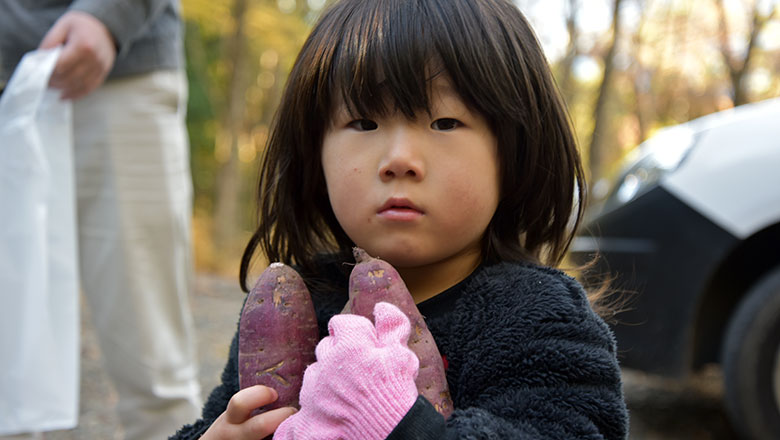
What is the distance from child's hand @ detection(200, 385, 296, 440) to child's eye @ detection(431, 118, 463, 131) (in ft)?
1.71

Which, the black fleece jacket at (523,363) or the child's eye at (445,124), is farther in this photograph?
the child's eye at (445,124)

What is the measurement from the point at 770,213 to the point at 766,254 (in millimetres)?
270

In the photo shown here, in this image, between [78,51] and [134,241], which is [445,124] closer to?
[78,51]

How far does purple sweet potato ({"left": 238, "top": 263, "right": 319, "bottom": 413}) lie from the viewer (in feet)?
3.85

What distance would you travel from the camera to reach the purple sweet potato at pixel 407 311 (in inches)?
44.0

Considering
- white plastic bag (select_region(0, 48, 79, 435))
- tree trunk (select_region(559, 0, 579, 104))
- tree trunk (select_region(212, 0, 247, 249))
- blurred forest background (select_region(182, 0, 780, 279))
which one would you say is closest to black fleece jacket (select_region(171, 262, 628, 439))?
white plastic bag (select_region(0, 48, 79, 435))

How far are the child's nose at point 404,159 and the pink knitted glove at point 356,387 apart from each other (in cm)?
26

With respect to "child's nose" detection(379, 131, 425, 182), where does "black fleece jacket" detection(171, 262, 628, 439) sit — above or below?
below

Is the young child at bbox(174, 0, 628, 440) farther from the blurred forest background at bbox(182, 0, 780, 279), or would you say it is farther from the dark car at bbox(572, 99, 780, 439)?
the blurred forest background at bbox(182, 0, 780, 279)

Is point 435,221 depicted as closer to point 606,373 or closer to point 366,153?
point 366,153

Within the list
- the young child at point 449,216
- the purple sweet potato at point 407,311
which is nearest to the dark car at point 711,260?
the young child at point 449,216

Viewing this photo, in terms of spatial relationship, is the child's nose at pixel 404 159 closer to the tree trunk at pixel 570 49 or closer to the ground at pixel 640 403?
the ground at pixel 640 403

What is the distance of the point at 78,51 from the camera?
7.15 feet

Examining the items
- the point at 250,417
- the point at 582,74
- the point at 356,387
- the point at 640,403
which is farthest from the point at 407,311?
the point at 582,74
